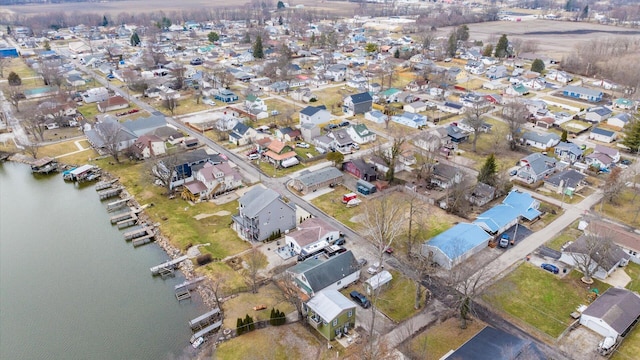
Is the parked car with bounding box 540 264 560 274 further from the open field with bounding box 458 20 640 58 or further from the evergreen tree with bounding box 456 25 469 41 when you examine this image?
the evergreen tree with bounding box 456 25 469 41

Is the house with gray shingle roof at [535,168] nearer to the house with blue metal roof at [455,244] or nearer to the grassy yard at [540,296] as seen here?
the house with blue metal roof at [455,244]

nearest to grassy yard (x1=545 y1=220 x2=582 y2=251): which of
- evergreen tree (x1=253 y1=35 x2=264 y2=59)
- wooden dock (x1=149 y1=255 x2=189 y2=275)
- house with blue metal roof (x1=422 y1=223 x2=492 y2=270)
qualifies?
house with blue metal roof (x1=422 y1=223 x2=492 y2=270)

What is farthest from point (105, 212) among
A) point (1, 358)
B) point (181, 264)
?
point (1, 358)

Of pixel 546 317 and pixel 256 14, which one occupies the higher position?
pixel 256 14

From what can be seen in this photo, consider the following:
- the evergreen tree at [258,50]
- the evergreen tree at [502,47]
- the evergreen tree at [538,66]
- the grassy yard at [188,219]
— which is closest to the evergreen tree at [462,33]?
the evergreen tree at [502,47]

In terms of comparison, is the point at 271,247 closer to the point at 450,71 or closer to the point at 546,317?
the point at 546,317

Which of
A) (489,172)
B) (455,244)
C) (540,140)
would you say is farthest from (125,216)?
(540,140)
